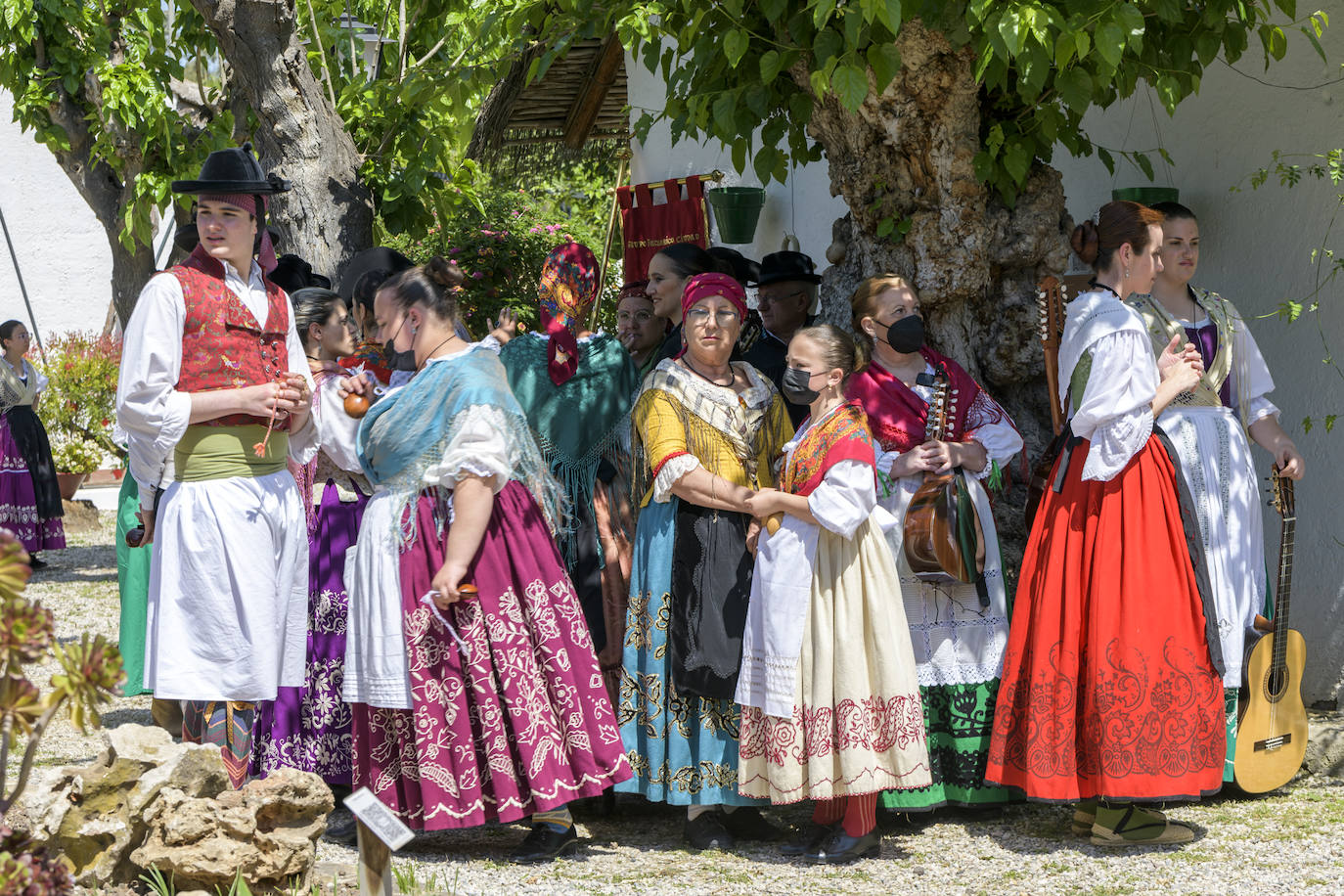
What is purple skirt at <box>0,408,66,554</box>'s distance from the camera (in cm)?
1097

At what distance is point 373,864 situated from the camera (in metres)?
3.02

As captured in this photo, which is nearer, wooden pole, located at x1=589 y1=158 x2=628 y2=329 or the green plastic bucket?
wooden pole, located at x1=589 y1=158 x2=628 y2=329

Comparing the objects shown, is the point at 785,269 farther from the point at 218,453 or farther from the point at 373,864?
the point at 373,864

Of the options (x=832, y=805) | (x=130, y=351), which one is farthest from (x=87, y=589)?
(x=832, y=805)

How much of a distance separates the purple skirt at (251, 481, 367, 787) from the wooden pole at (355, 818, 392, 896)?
1.63 m

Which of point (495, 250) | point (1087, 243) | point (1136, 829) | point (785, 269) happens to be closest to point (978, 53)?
point (1087, 243)

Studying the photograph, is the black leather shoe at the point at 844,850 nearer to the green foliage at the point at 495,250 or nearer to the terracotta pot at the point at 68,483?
the green foliage at the point at 495,250

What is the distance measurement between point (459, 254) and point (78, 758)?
3600 mm

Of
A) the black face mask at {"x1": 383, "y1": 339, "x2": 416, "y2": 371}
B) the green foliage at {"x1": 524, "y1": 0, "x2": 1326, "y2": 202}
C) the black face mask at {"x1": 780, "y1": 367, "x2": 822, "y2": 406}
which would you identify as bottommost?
the black face mask at {"x1": 780, "y1": 367, "x2": 822, "y2": 406}

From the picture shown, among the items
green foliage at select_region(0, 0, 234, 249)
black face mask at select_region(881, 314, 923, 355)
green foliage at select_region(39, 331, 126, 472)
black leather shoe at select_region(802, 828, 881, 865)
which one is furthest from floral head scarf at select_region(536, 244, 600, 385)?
green foliage at select_region(39, 331, 126, 472)

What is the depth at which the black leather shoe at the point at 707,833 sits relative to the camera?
427 cm

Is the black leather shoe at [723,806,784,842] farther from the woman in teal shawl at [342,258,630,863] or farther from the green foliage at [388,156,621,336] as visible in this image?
the green foliage at [388,156,621,336]

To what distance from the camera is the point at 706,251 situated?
16.6ft

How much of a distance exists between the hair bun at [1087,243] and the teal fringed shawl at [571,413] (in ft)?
5.27
